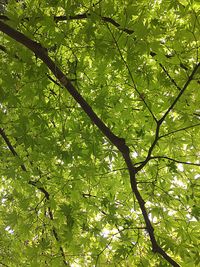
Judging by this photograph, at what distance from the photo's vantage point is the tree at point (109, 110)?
5.38 feet

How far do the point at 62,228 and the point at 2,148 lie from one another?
42.5 inches

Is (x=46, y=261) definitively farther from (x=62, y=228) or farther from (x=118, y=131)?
(x=118, y=131)

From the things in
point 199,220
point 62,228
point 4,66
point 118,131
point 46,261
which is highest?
point 118,131

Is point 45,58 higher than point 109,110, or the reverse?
point 109,110

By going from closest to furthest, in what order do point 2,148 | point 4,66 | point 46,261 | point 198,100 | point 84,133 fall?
point 198,100 → point 4,66 → point 84,133 → point 46,261 → point 2,148

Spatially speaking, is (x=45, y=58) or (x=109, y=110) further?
(x=109, y=110)

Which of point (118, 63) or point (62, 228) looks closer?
point (118, 63)

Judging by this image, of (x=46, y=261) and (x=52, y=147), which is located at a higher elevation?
(x=52, y=147)

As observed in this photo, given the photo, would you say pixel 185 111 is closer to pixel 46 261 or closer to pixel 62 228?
pixel 62 228

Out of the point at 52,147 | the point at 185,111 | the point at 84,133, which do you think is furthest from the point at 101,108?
the point at 185,111

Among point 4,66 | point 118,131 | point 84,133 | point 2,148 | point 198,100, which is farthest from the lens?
point 2,148

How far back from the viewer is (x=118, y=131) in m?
2.42

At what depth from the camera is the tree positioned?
5.38ft

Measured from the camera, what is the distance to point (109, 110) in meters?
2.42
